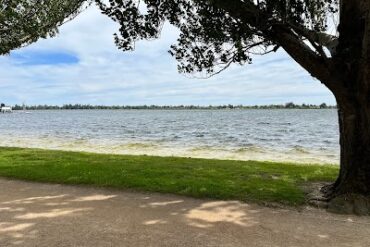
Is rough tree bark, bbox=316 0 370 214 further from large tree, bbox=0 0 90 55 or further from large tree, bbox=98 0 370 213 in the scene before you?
large tree, bbox=0 0 90 55

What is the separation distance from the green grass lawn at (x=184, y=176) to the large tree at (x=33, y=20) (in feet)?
13.6

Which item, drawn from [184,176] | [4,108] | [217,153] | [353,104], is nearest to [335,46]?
[353,104]

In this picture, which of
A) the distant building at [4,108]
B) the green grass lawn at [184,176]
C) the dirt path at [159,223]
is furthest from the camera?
the distant building at [4,108]

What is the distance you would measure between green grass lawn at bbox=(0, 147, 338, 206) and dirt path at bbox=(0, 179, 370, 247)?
68 cm

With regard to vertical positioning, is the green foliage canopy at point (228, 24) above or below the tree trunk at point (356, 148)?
above

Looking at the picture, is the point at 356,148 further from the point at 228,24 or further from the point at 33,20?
the point at 33,20

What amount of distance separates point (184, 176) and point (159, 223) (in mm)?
4425

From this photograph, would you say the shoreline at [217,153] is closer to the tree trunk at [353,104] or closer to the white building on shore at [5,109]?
the tree trunk at [353,104]

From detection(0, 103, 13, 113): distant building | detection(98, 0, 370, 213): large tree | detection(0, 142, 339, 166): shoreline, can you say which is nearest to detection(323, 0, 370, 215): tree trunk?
detection(98, 0, 370, 213): large tree

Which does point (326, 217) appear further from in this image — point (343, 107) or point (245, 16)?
point (245, 16)

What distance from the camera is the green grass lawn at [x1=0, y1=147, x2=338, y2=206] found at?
10.1 m

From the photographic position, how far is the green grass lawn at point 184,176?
33.3ft

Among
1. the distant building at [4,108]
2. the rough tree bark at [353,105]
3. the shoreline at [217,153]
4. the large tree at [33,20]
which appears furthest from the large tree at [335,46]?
the distant building at [4,108]

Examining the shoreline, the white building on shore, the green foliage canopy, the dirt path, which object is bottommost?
the white building on shore
